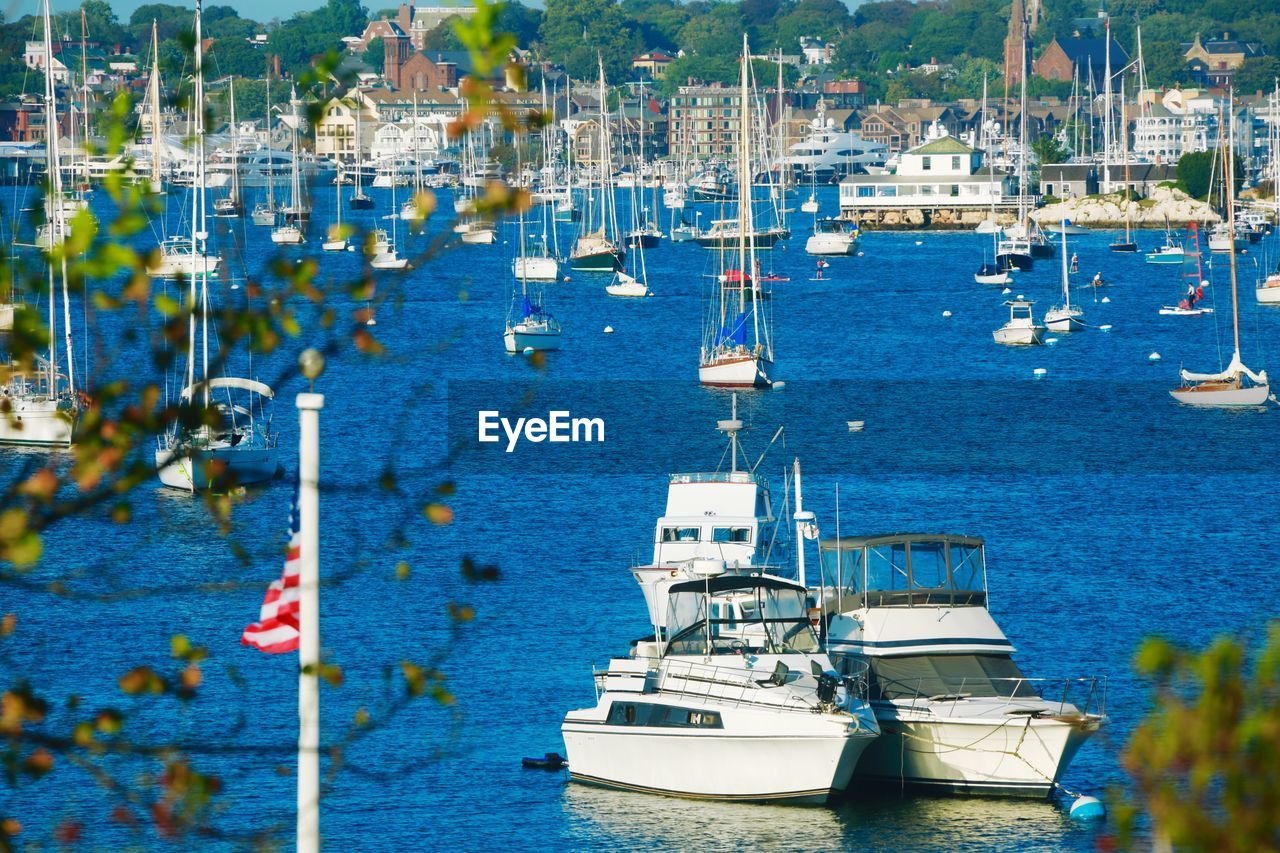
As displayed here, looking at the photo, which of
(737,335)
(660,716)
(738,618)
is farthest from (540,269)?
(660,716)

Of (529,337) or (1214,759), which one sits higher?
(1214,759)

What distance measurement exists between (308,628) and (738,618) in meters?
18.4

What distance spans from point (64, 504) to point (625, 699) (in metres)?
21.5

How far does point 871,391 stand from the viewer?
8056cm

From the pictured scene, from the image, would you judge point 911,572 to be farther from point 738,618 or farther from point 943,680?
point 738,618

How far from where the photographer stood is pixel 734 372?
78250 millimetres

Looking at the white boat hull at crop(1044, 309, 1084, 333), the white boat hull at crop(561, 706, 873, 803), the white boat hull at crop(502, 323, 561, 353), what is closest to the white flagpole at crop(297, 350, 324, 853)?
the white boat hull at crop(561, 706, 873, 803)

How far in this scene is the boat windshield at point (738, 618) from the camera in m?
31.9

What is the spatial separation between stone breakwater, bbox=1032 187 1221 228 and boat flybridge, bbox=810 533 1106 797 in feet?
456

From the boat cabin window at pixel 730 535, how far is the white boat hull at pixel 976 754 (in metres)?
11.0

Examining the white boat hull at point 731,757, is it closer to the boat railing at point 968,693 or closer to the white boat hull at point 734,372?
the boat railing at point 968,693

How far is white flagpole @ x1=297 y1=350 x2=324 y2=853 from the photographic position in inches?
521

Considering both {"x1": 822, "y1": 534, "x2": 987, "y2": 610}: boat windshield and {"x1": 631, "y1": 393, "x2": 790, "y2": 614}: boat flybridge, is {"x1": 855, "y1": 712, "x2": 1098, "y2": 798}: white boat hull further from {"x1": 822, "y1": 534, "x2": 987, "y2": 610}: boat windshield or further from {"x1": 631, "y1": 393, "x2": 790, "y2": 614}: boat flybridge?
{"x1": 631, "y1": 393, "x2": 790, "y2": 614}: boat flybridge

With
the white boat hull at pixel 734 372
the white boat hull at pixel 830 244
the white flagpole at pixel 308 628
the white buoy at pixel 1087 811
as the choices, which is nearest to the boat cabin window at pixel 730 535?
the white buoy at pixel 1087 811
